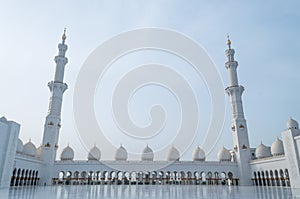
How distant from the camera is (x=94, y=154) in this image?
2961 cm

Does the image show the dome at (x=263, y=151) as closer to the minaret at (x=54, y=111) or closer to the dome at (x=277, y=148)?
the dome at (x=277, y=148)

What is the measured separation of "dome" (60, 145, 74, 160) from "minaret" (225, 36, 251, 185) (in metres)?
21.1

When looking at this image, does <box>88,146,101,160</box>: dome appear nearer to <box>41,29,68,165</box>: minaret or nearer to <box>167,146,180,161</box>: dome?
<box>41,29,68,165</box>: minaret

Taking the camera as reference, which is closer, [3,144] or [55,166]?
[3,144]

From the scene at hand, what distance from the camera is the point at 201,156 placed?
3027 centimetres

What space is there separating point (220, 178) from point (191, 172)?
390 centimetres

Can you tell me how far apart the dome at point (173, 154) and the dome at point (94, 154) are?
910 centimetres

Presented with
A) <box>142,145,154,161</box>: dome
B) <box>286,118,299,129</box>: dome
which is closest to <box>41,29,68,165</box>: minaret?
<box>142,145,154,161</box>: dome

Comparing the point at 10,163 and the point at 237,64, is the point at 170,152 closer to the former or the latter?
→ the point at 237,64

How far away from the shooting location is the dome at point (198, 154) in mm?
30219

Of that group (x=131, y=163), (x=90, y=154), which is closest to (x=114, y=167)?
(x=131, y=163)

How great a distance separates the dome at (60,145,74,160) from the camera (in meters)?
29.4

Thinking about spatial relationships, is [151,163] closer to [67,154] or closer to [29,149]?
[67,154]

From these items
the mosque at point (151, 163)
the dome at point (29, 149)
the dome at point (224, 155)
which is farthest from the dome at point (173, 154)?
the dome at point (29, 149)
